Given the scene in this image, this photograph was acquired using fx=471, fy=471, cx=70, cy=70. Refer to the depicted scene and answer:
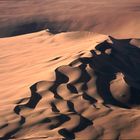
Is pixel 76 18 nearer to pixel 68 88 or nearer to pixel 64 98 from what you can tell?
pixel 68 88

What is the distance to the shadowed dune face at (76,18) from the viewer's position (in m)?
18.8

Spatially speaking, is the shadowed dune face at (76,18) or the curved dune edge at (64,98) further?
the shadowed dune face at (76,18)

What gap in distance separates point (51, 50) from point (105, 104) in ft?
15.2

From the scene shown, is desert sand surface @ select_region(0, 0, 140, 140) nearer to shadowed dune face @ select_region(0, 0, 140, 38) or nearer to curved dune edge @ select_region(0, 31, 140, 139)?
curved dune edge @ select_region(0, 31, 140, 139)

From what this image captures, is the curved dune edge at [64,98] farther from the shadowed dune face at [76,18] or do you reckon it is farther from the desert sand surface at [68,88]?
the shadowed dune face at [76,18]

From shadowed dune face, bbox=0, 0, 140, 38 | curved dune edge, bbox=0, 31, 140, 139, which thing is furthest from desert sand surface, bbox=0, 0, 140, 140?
shadowed dune face, bbox=0, 0, 140, 38

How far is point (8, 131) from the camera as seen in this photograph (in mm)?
6465

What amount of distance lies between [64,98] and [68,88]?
48cm

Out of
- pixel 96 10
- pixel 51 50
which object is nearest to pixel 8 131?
pixel 51 50

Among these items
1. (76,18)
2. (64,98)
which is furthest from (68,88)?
(76,18)

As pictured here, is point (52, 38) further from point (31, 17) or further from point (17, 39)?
point (31, 17)

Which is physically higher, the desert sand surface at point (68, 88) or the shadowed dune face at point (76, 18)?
the desert sand surface at point (68, 88)

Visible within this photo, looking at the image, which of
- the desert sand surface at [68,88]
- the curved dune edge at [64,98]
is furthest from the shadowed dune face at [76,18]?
the curved dune edge at [64,98]

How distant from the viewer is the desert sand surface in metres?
6.47
